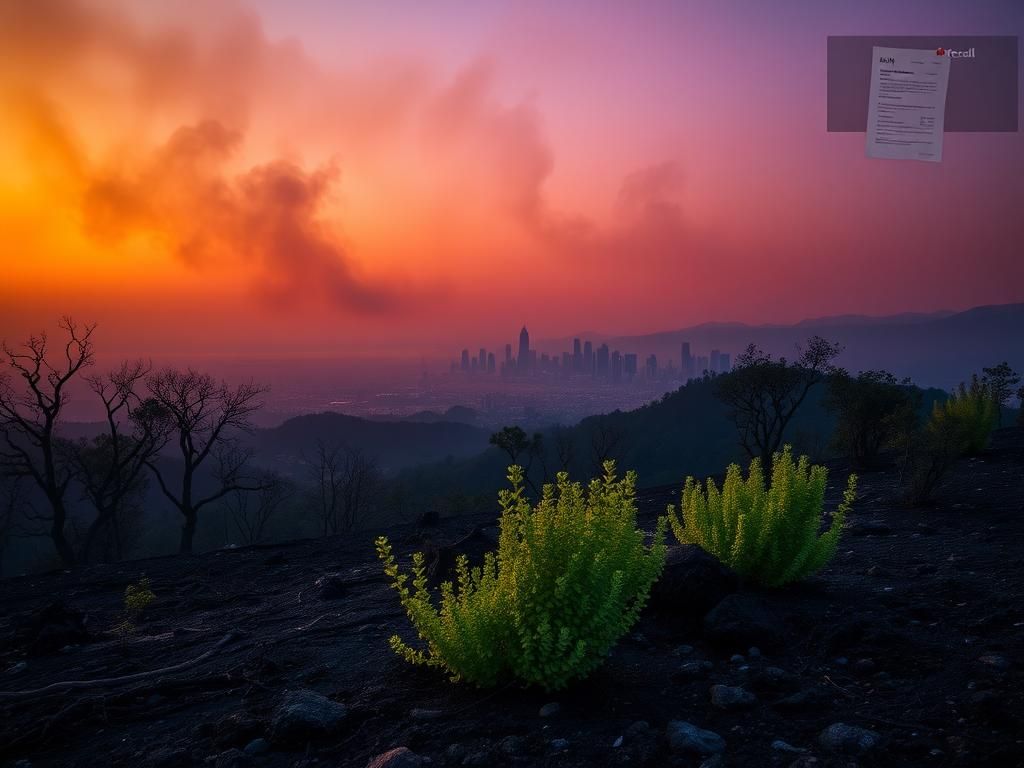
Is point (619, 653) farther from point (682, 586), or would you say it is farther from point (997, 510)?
point (997, 510)

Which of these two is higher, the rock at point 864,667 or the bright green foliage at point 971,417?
the bright green foliage at point 971,417

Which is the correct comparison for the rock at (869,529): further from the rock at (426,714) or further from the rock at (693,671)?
the rock at (426,714)

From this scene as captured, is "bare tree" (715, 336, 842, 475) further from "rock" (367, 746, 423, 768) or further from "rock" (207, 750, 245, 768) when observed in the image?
"rock" (207, 750, 245, 768)

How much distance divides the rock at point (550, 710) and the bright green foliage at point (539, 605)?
0.13m

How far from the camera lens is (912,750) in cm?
321

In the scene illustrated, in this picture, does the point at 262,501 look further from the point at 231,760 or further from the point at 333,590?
the point at 231,760

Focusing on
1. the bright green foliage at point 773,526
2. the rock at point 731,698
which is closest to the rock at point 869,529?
the bright green foliage at point 773,526

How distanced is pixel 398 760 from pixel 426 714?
647 mm

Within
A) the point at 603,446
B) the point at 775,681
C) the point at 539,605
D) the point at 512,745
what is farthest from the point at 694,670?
the point at 603,446

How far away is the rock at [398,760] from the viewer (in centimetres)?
330

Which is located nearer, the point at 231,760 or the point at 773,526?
the point at 231,760

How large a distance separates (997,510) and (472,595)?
378 inches

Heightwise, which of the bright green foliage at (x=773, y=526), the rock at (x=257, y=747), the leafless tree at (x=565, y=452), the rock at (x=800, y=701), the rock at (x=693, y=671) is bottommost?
the leafless tree at (x=565, y=452)

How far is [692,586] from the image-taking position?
18.4 feet
